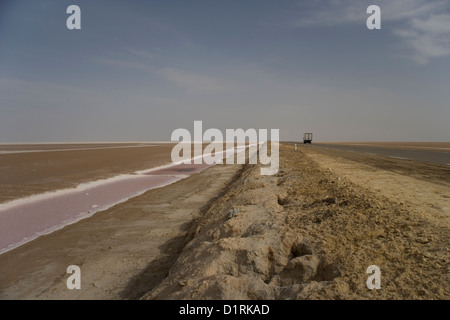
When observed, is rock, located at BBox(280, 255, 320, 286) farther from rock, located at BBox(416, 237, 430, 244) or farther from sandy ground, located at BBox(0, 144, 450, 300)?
rock, located at BBox(416, 237, 430, 244)

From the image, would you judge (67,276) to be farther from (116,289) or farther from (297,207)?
(297,207)

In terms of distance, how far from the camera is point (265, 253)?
3.99m

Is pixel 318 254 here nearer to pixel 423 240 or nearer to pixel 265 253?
pixel 265 253

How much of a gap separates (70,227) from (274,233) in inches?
216

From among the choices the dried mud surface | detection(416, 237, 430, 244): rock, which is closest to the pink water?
the dried mud surface

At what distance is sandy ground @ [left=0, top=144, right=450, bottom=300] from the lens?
307 cm

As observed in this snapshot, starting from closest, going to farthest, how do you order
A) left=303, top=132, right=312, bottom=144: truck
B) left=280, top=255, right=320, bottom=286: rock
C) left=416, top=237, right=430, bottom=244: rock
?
left=280, top=255, right=320, bottom=286: rock
left=416, top=237, right=430, bottom=244: rock
left=303, top=132, right=312, bottom=144: truck

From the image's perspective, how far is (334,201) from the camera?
565 cm

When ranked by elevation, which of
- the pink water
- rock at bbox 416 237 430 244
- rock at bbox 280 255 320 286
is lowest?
the pink water

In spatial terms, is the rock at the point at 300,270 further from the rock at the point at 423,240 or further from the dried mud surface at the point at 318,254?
the rock at the point at 423,240

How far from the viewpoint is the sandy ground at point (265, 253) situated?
10.1 feet

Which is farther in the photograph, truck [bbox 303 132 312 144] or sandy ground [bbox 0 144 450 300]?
truck [bbox 303 132 312 144]
